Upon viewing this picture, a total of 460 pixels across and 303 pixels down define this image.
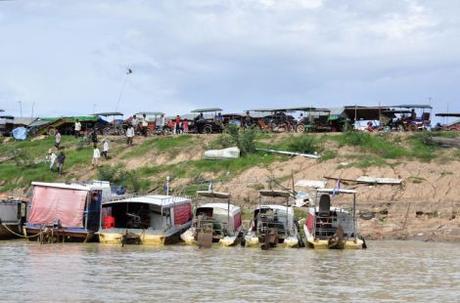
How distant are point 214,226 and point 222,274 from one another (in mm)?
10051

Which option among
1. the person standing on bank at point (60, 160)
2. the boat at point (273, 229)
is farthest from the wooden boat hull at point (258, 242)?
the person standing on bank at point (60, 160)

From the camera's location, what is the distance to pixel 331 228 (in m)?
32.3

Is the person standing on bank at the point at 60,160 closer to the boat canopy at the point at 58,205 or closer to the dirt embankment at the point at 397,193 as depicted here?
the dirt embankment at the point at 397,193

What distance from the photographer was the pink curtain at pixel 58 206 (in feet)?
107

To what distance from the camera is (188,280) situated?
2208cm

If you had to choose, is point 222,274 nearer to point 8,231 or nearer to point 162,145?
point 8,231

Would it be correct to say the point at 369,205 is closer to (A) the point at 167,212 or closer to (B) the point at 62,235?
(A) the point at 167,212

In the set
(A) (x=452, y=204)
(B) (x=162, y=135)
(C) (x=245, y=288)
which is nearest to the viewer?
(C) (x=245, y=288)

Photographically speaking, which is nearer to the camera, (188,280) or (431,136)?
(188,280)

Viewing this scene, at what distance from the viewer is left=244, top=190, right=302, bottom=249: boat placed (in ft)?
103

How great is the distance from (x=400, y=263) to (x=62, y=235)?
1344 cm

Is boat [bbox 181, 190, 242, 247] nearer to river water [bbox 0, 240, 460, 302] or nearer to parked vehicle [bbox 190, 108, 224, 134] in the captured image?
river water [bbox 0, 240, 460, 302]

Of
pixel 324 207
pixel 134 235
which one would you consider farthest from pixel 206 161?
pixel 324 207

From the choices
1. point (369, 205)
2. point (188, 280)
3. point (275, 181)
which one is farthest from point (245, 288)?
point (275, 181)
